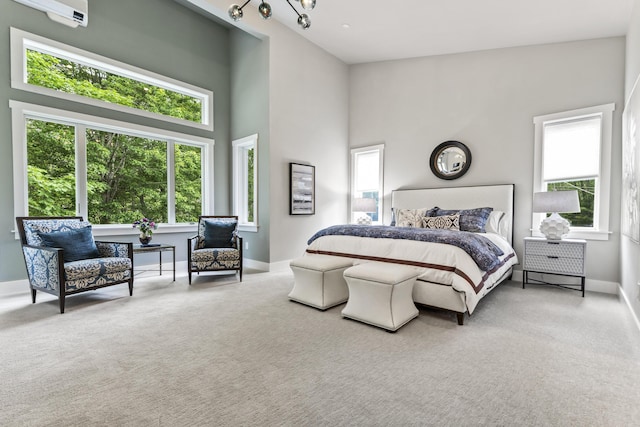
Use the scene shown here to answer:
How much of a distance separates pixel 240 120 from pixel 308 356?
4649mm

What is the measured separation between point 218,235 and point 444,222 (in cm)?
323

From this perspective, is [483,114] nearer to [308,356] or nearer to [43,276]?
[308,356]

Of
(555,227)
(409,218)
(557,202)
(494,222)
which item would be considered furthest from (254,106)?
(555,227)

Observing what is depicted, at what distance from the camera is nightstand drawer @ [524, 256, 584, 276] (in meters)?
3.72

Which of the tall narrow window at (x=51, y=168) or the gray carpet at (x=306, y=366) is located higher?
the tall narrow window at (x=51, y=168)

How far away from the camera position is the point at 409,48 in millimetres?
5195

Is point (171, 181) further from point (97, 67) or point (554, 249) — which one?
point (554, 249)

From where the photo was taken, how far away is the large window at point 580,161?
392 cm

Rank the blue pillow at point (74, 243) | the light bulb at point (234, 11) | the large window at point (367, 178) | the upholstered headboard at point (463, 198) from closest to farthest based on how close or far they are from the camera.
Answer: the light bulb at point (234, 11), the blue pillow at point (74, 243), the upholstered headboard at point (463, 198), the large window at point (367, 178)

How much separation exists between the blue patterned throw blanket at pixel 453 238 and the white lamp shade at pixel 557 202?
0.89 m

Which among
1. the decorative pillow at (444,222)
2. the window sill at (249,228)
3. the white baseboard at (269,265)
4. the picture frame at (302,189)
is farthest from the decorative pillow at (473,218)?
the window sill at (249,228)

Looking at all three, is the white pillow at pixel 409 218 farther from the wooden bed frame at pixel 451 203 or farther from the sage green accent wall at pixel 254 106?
the sage green accent wall at pixel 254 106

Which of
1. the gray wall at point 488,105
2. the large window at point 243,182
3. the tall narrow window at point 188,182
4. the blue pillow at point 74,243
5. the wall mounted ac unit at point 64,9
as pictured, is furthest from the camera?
the large window at point 243,182

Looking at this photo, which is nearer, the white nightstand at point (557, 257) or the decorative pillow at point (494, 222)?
the white nightstand at point (557, 257)
